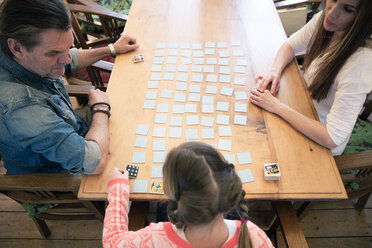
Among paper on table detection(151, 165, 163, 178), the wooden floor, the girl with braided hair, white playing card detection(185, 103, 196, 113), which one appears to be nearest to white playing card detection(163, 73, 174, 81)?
white playing card detection(185, 103, 196, 113)

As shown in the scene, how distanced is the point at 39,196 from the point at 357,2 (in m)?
1.78

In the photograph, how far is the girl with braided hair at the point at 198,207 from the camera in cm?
71

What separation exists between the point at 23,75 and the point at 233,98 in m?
1.02

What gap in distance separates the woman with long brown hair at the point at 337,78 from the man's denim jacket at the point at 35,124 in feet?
3.04

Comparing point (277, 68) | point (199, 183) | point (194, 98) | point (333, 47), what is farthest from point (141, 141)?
point (333, 47)

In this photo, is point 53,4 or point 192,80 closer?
point 53,4

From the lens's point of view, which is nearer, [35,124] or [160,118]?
[35,124]

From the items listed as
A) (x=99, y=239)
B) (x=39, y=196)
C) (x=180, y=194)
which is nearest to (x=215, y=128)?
(x=180, y=194)

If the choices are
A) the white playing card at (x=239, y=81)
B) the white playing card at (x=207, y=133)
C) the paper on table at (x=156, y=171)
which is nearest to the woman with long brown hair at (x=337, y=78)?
the white playing card at (x=239, y=81)

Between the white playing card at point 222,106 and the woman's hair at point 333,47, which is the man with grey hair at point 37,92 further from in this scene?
the woman's hair at point 333,47

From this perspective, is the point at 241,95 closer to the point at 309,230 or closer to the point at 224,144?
the point at 224,144

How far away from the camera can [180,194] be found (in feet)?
2.42

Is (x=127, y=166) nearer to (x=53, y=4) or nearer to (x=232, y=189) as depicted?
(x=232, y=189)

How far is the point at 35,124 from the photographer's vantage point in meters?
1.01
